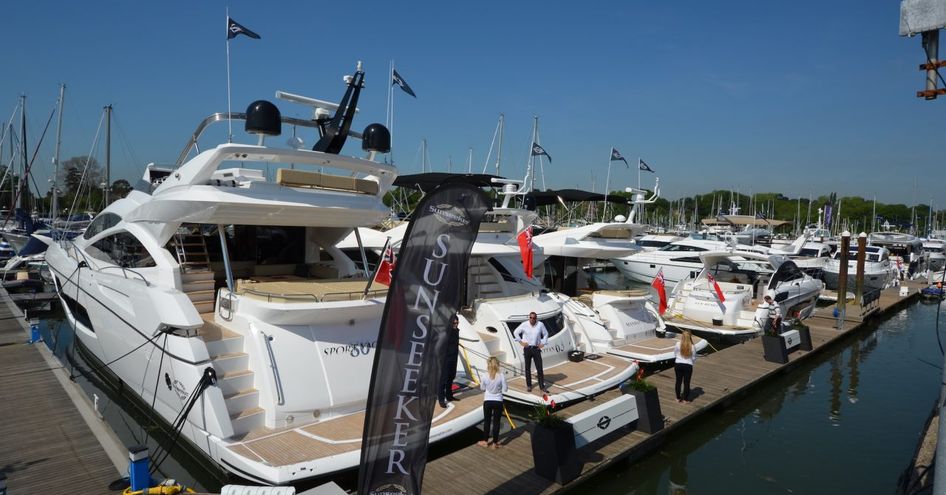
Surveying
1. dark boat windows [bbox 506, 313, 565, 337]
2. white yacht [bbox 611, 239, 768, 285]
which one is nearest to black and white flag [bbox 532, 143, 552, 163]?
white yacht [bbox 611, 239, 768, 285]

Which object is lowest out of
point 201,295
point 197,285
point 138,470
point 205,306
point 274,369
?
point 138,470

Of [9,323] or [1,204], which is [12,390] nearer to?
[9,323]

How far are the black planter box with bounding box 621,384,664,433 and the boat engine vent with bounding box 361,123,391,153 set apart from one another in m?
5.81

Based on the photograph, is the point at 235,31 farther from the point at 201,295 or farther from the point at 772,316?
the point at 772,316

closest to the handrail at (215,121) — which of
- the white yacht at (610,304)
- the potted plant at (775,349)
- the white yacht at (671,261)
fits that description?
the white yacht at (610,304)

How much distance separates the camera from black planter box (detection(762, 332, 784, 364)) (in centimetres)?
1412

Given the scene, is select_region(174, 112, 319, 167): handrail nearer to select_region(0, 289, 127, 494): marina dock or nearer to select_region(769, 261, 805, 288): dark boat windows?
select_region(0, 289, 127, 494): marina dock

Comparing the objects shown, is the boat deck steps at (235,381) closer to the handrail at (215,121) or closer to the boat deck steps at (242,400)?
the boat deck steps at (242,400)

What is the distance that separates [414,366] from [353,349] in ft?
11.0

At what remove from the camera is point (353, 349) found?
8.21 meters

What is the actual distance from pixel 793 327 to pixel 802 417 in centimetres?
569

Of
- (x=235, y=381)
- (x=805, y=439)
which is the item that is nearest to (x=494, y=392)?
(x=235, y=381)

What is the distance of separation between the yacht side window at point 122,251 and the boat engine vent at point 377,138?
4.16 meters

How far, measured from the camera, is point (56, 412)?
29.3 feet
